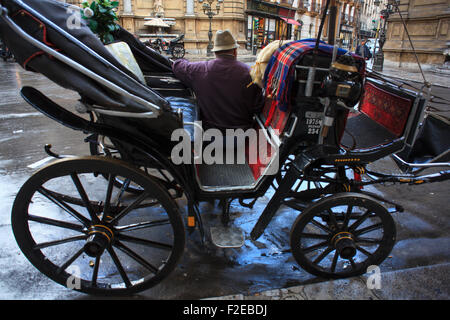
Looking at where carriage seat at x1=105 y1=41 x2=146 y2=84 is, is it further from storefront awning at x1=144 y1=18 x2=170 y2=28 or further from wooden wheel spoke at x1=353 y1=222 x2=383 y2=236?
storefront awning at x1=144 y1=18 x2=170 y2=28

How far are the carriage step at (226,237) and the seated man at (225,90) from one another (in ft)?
3.11

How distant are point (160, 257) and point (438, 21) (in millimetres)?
16658

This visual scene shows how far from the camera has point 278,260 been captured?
8.42 feet

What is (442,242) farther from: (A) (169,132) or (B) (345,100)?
(A) (169,132)

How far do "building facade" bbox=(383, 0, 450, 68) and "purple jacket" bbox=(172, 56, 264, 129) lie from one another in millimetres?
14678

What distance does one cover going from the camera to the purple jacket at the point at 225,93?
2.81m

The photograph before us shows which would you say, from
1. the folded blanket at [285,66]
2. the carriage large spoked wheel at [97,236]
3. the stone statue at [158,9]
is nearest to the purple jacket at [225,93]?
the folded blanket at [285,66]

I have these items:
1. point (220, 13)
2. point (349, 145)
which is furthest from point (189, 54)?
point (349, 145)

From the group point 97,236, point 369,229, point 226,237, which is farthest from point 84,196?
point 369,229

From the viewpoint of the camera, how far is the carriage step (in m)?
2.48

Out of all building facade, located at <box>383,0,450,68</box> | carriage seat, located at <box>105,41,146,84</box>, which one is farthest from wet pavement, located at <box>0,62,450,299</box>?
building facade, located at <box>383,0,450,68</box>

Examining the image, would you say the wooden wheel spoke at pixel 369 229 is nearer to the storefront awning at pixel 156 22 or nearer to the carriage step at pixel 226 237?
the carriage step at pixel 226 237

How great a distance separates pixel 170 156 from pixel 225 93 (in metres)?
0.93

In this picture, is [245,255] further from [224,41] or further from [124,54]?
[124,54]
